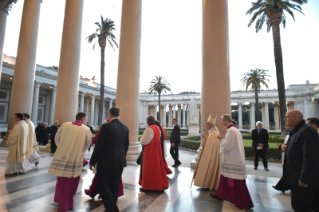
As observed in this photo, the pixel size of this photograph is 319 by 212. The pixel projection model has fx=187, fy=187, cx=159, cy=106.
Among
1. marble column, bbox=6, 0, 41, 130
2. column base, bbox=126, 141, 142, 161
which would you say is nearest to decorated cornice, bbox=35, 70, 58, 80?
marble column, bbox=6, 0, 41, 130

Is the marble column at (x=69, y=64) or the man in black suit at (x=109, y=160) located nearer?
the man in black suit at (x=109, y=160)

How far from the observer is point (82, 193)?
471 centimetres

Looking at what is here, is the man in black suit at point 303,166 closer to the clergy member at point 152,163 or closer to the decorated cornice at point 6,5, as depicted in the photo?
the clergy member at point 152,163

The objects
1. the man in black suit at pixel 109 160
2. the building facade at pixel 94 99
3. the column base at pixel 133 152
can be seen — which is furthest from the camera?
the building facade at pixel 94 99

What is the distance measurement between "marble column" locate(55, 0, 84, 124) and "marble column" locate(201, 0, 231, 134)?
7627 mm

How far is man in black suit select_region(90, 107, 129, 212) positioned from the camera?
3.52 meters

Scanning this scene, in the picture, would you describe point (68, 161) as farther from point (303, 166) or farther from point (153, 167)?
point (303, 166)

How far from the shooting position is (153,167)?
5012 millimetres

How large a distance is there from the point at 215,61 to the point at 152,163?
4281mm

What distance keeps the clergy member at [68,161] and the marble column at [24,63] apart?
11533mm

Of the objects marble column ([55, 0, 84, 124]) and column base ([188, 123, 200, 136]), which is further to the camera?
column base ([188, 123, 200, 136])

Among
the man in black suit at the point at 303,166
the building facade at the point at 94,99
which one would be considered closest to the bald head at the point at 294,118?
the man in black suit at the point at 303,166

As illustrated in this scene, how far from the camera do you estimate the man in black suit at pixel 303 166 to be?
8.93 ft

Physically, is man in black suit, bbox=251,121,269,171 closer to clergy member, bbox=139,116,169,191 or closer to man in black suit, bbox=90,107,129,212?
clergy member, bbox=139,116,169,191
